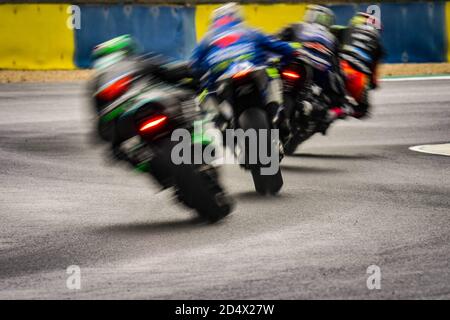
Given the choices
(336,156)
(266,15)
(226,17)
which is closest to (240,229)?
(226,17)

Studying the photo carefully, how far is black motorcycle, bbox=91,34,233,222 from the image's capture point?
784 cm

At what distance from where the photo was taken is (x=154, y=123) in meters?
7.85

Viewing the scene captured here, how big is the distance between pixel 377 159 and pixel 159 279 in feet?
17.5

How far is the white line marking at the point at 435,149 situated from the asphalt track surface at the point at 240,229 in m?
0.19

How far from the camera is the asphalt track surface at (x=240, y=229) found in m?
6.36

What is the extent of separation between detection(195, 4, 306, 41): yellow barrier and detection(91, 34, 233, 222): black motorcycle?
15.0 m

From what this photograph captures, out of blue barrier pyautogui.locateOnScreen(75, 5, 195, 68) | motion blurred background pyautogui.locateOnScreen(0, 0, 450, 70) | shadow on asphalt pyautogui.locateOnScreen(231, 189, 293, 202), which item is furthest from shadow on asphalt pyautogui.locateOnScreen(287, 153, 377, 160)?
blue barrier pyautogui.locateOnScreen(75, 5, 195, 68)

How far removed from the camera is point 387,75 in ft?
74.8

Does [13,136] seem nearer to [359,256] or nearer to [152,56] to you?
[152,56]

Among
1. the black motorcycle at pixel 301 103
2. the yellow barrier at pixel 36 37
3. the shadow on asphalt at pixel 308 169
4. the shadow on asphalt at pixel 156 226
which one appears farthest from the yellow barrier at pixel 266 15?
the shadow on asphalt at pixel 156 226

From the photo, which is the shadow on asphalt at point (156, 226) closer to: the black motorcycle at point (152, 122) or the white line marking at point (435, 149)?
the black motorcycle at point (152, 122)

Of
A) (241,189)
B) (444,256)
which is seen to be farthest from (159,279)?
(241,189)

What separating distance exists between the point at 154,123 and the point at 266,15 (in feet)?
51.6

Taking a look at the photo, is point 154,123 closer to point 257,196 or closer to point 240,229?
point 240,229
